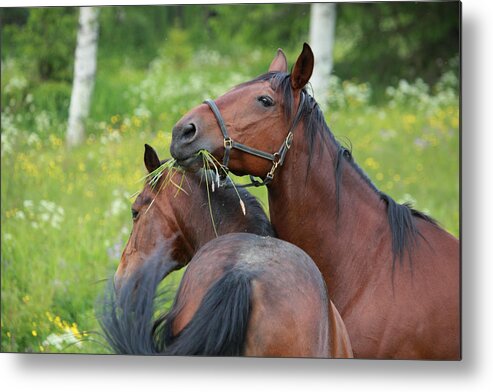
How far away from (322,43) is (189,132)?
4.50 feet

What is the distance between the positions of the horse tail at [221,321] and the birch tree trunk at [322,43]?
1.90 meters

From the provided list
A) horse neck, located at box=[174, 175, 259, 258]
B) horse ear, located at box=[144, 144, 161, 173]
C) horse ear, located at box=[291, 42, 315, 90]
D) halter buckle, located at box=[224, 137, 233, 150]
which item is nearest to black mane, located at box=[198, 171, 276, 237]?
horse neck, located at box=[174, 175, 259, 258]

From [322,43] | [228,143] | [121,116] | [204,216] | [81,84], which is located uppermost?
[322,43]

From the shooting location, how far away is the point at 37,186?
3.96 m

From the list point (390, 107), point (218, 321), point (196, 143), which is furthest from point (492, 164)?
point (218, 321)

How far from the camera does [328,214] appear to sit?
2875 millimetres

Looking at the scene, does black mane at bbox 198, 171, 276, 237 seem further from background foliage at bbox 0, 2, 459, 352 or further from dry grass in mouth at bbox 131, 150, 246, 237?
background foliage at bbox 0, 2, 459, 352

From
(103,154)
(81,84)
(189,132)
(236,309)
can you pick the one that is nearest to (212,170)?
(189,132)

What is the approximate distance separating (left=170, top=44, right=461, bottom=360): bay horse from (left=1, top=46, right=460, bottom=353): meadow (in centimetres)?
95

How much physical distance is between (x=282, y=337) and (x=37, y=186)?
7.62 feet

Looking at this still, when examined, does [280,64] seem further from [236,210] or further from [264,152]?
[236,210]

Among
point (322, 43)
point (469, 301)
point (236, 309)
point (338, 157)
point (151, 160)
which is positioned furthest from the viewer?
point (322, 43)

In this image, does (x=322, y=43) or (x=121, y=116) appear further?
(x=121, y=116)

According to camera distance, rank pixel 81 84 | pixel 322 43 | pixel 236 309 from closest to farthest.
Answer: pixel 236 309, pixel 322 43, pixel 81 84
